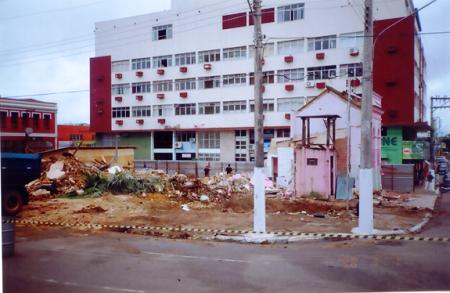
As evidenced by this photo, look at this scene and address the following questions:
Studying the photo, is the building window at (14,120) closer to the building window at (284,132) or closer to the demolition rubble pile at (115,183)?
the demolition rubble pile at (115,183)

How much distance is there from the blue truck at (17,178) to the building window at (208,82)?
55.4 ft

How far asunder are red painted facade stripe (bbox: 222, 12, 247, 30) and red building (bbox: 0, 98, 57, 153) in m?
18.1

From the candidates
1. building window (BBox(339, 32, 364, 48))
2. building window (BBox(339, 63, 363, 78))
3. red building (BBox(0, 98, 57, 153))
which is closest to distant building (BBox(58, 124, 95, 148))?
red building (BBox(0, 98, 57, 153))

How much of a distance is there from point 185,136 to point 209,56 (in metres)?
16.1

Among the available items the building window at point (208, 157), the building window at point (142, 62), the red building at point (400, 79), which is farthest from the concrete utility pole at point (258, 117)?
the red building at point (400, 79)

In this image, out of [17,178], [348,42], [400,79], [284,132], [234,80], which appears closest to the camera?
[17,178]

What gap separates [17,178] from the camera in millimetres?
11273

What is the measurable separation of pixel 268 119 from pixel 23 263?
19.6 meters

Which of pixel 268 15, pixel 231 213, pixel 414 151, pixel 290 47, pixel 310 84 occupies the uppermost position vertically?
pixel 268 15

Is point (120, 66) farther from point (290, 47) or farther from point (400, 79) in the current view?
point (400, 79)

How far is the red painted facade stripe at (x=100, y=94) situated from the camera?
9939 millimetres

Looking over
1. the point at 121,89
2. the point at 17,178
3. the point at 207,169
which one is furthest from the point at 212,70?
the point at 17,178

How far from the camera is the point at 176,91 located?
82.8 ft

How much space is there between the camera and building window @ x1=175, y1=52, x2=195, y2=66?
81.2ft
